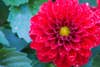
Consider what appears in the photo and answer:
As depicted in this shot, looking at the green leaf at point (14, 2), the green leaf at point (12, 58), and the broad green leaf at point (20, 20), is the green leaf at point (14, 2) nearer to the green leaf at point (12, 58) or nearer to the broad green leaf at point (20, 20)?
the broad green leaf at point (20, 20)

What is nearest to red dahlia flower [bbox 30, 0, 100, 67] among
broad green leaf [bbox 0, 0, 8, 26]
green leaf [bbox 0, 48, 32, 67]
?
green leaf [bbox 0, 48, 32, 67]

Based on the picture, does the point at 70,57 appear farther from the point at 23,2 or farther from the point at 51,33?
the point at 23,2

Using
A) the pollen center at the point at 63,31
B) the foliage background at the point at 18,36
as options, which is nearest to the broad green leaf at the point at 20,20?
the foliage background at the point at 18,36

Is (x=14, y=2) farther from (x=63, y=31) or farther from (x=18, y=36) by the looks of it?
(x=63, y=31)

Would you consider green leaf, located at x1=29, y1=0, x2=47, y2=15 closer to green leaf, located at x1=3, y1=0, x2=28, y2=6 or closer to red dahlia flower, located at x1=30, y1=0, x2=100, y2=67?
green leaf, located at x1=3, y1=0, x2=28, y2=6

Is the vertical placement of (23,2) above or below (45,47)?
above

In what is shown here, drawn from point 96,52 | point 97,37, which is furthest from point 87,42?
point 96,52

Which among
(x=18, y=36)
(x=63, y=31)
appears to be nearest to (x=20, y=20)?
(x=18, y=36)

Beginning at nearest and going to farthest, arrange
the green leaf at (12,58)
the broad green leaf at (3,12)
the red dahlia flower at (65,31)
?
1. the red dahlia flower at (65,31)
2. the green leaf at (12,58)
3. the broad green leaf at (3,12)
